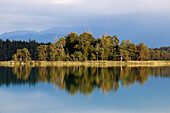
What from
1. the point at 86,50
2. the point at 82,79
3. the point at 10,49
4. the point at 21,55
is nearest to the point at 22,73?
the point at 82,79

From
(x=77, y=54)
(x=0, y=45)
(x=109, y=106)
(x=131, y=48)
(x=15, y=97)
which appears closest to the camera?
(x=109, y=106)

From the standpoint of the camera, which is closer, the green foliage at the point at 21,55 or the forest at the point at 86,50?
the forest at the point at 86,50

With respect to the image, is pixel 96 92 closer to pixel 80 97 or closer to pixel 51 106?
pixel 80 97

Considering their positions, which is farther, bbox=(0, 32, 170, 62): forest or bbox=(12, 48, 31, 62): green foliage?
bbox=(12, 48, 31, 62): green foliage

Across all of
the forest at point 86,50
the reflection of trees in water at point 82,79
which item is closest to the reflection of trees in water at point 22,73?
the reflection of trees in water at point 82,79

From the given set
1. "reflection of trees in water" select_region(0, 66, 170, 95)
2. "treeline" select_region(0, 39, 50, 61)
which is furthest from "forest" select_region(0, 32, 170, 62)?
"reflection of trees in water" select_region(0, 66, 170, 95)

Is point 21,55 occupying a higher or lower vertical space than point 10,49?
lower

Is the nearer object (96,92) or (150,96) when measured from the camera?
(150,96)

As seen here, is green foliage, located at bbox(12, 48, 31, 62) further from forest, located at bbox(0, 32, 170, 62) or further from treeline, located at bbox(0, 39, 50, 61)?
treeline, located at bbox(0, 39, 50, 61)

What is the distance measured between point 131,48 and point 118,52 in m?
5.82

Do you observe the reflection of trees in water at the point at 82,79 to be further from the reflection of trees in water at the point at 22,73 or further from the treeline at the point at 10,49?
the treeline at the point at 10,49

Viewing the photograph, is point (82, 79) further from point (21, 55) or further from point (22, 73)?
point (21, 55)

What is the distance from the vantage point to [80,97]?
1834cm

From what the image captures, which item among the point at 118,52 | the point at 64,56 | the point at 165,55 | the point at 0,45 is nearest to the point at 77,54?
the point at 64,56
